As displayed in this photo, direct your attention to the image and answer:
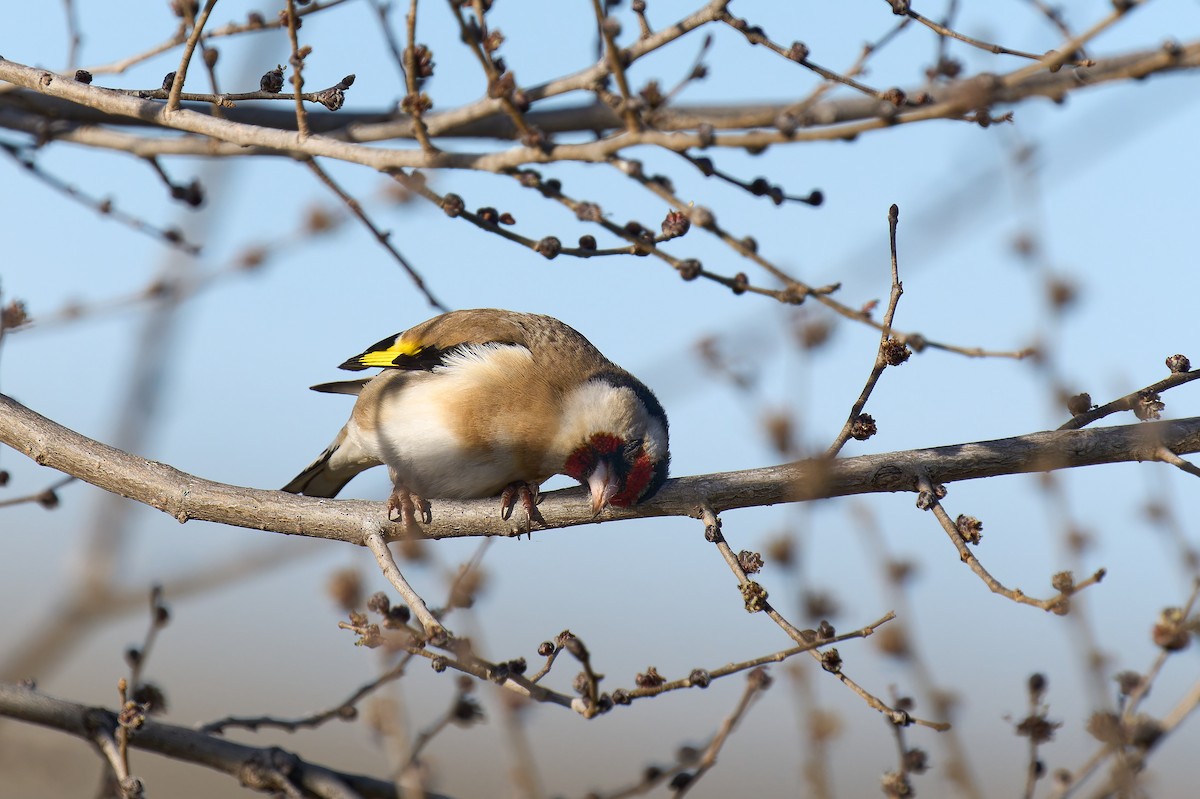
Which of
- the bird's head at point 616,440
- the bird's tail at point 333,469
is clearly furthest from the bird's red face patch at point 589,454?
the bird's tail at point 333,469

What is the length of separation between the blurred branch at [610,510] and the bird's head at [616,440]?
3.8 inches

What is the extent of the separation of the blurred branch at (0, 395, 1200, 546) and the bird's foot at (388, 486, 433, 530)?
43 millimetres

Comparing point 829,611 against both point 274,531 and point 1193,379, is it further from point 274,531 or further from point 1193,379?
point 274,531

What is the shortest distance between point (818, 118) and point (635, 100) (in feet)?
1.23

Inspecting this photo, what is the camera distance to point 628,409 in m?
4.93

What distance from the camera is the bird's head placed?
4.30 m

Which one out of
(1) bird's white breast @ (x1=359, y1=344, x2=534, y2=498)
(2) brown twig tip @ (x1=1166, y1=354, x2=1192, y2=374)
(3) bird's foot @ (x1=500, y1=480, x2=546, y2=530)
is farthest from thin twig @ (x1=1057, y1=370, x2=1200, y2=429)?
(1) bird's white breast @ (x1=359, y1=344, x2=534, y2=498)

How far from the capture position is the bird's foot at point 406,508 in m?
4.03

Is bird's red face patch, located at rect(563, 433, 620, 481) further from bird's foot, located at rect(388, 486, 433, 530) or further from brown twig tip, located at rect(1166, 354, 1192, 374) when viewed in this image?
brown twig tip, located at rect(1166, 354, 1192, 374)

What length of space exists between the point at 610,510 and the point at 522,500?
41cm

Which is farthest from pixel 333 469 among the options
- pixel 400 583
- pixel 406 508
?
pixel 400 583

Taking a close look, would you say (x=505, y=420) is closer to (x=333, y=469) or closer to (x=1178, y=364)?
(x=333, y=469)

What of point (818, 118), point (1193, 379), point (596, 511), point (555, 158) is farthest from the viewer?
point (596, 511)

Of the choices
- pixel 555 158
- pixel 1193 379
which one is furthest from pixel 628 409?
pixel 555 158
